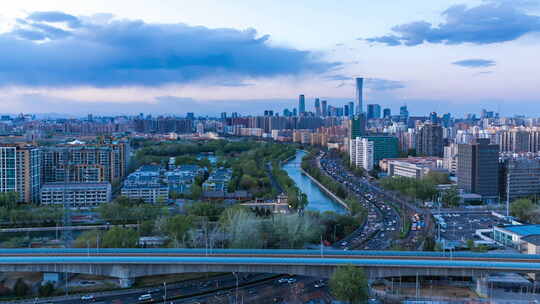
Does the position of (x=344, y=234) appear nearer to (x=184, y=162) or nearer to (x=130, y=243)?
(x=130, y=243)

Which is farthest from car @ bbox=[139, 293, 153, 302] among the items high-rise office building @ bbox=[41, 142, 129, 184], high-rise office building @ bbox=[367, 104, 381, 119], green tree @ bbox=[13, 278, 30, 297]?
high-rise office building @ bbox=[367, 104, 381, 119]

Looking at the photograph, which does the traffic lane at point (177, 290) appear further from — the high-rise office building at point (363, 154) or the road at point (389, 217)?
the high-rise office building at point (363, 154)

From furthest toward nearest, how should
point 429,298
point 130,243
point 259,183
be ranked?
point 259,183 → point 130,243 → point 429,298

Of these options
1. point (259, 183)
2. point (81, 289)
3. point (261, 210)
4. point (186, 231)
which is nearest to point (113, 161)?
point (259, 183)

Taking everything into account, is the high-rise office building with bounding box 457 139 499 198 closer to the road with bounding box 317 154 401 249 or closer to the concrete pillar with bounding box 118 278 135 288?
the road with bounding box 317 154 401 249

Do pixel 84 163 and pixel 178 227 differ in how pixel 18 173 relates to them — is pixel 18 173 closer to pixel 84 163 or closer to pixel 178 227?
pixel 84 163

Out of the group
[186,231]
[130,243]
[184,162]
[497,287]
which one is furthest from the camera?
[184,162]

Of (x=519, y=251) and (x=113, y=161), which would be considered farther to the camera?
(x=113, y=161)
